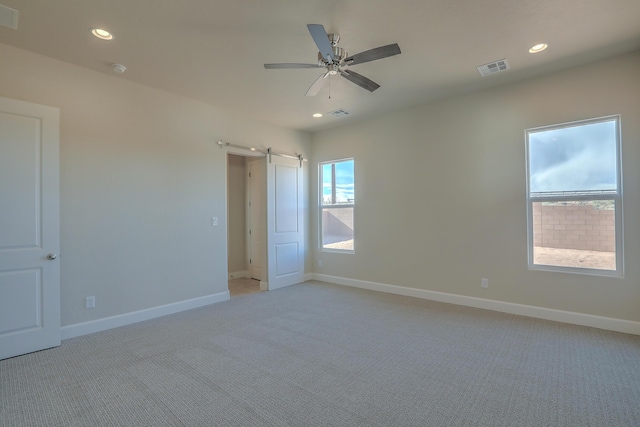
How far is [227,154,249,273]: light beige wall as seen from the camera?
6.54 metres

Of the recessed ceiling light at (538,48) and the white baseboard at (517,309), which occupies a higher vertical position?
the recessed ceiling light at (538,48)

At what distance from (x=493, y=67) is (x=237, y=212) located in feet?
17.1

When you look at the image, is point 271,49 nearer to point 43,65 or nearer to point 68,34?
point 68,34

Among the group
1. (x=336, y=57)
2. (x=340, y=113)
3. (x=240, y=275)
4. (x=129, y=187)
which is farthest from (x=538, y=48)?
(x=240, y=275)

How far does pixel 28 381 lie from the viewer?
2.39 metres

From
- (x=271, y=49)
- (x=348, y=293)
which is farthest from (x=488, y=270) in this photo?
(x=271, y=49)

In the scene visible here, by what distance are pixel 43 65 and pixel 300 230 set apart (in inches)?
164

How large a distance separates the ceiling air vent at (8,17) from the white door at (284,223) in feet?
11.0

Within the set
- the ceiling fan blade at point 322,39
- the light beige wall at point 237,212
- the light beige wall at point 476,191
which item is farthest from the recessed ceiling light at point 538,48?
the light beige wall at point 237,212

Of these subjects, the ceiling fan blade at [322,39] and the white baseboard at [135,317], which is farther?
the white baseboard at [135,317]

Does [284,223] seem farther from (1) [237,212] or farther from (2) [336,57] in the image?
(2) [336,57]

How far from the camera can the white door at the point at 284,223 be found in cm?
543

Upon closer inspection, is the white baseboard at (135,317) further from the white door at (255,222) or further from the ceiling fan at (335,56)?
the ceiling fan at (335,56)

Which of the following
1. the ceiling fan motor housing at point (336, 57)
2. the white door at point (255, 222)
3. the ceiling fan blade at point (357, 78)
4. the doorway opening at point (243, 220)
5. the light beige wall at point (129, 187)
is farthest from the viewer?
the doorway opening at point (243, 220)
